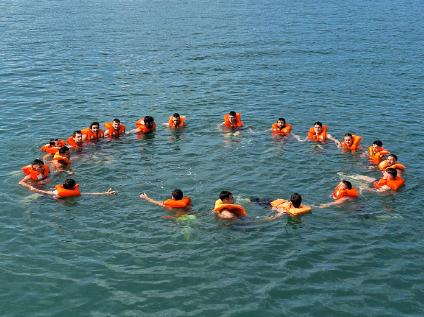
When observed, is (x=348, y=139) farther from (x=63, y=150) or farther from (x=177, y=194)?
(x=63, y=150)

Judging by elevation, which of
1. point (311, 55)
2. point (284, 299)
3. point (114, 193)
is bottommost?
point (284, 299)

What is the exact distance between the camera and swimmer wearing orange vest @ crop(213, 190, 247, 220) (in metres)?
17.8

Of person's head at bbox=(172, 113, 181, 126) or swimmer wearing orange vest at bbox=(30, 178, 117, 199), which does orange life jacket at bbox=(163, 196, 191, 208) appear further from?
person's head at bbox=(172, 113, 181, 126)

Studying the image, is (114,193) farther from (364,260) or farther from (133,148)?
(364,260)

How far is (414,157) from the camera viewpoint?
2375cm

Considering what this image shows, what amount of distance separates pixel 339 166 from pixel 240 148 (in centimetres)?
487

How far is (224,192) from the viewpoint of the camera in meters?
17.9

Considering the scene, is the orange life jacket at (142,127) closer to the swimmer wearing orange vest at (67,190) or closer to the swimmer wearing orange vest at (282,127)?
the swimmer wearing orange vest at (282,127)

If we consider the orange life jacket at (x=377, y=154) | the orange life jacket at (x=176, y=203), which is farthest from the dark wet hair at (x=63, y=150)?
the orange life jacket at (x=377, y=154)

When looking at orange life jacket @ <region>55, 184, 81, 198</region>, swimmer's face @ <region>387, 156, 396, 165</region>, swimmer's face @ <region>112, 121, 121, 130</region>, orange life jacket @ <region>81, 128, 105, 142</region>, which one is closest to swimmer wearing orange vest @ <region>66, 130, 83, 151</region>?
orange life jacket @ <region>81, 128, 105, 142</region>

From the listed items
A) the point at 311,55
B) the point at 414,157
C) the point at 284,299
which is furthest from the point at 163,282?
the point at 311,55

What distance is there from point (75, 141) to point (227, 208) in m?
9.96

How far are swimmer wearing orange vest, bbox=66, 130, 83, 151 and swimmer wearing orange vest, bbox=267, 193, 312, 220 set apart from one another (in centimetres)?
1049

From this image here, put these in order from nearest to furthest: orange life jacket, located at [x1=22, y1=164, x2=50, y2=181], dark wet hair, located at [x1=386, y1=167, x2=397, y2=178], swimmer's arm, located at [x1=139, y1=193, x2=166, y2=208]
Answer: swimmer's arm, located at [x1=139, y1=193, x2=166, y2=208] → dark wet hair, located at [x1=386, y1=167, x2=397, y2=178] → orange life jacket, located at [x1=22, y1=164, x2=50, y2=181]
